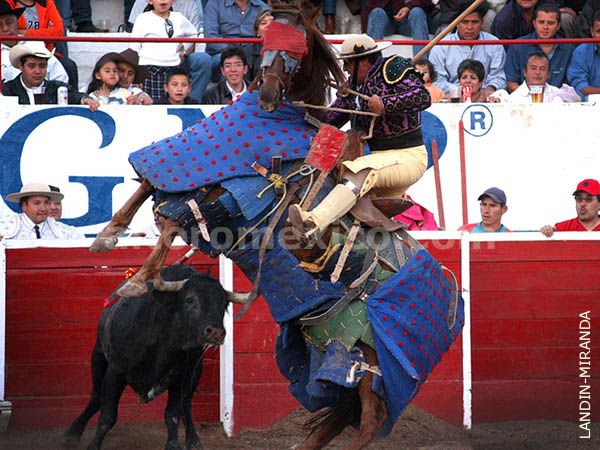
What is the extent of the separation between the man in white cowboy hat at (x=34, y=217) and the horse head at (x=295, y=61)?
315 centimetres

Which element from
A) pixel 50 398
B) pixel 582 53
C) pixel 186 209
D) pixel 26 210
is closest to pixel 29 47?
pixel 26 210

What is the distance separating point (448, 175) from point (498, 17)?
7.02 ft

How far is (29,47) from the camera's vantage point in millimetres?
7320

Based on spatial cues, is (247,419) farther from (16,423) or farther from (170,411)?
(16,423)

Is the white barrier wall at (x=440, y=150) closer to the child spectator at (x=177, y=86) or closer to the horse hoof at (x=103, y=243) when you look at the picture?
the child spectator at (x=177, y=86)

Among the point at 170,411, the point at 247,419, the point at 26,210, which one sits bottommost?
the point at 247,419

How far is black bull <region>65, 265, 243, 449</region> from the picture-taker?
4.86m

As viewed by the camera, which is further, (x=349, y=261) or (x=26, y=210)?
(x=26, y=210)

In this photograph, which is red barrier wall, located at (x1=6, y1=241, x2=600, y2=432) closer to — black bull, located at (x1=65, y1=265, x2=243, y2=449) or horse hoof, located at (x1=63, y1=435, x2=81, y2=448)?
horse hoof, located at (x1=63, y1=435, x2=81, y2=448)

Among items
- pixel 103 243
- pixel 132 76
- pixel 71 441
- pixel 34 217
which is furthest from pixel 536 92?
pixel 103 243

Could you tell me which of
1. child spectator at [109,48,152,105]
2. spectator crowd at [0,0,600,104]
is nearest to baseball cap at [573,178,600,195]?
spectator crowd at [0,0,600,104]

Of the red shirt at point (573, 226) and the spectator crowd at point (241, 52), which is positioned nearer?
the red shirt at point (573, 226)

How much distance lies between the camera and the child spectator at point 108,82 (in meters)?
7.57
